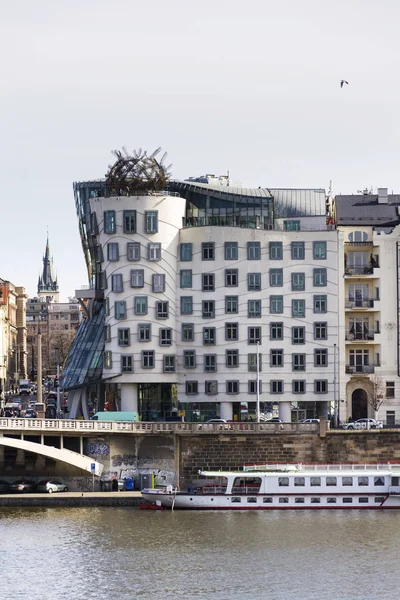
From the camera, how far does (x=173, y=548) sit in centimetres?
9544

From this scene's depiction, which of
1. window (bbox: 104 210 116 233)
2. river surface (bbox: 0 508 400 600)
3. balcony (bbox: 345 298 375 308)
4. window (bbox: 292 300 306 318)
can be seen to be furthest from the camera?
balcony (bbox: 345 298 375 308)

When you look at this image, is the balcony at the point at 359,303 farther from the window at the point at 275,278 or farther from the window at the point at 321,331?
the window at the point at 275,278

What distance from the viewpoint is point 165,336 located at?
13612 centimetres

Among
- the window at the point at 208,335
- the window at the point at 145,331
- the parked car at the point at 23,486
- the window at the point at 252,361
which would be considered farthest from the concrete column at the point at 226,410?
the parked car at the point at 23,486

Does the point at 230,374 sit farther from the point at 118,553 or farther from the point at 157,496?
the point at 118,553

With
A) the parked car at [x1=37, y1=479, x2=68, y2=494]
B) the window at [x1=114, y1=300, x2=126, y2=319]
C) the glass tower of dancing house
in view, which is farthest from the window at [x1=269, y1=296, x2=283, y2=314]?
the parked car at [x1=37, y1=479, x2=68, y2=494]

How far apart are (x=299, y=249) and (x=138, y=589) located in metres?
57.6

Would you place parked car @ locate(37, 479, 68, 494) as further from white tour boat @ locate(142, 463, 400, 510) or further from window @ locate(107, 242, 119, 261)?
window @ locate(107, 242, 119, 261)

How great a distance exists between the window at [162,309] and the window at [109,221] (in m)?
7.38

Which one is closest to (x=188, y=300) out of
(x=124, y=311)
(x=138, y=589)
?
(x=124, y=311)

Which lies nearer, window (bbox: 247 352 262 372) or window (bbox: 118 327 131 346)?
window (bbox: 118 327 131 346)

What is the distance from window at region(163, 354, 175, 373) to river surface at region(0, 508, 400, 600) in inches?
985

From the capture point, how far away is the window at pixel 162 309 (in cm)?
13588

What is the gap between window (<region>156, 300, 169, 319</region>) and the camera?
135875mm
